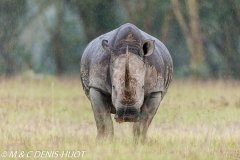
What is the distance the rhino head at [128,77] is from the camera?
7832 millimetres

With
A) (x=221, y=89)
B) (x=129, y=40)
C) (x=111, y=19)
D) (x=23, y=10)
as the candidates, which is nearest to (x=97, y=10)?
(x=111, y=19)

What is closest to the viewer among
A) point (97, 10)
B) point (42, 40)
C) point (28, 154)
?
point (28, 154)

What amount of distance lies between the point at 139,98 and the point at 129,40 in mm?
813

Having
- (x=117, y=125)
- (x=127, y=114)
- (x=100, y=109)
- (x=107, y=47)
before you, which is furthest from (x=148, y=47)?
(x=117, y=125)

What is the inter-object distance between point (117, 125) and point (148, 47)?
305 centimetres

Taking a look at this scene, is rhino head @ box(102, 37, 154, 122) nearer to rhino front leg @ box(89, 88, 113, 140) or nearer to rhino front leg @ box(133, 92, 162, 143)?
rhino front leg @ box(89, 88, 113, 140)

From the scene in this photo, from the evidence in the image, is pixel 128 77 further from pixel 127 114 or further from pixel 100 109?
pixel 100 109

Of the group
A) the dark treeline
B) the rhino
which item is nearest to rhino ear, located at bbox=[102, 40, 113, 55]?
the rhino

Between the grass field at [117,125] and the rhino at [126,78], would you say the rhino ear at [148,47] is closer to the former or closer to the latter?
the rhino at [126,78]

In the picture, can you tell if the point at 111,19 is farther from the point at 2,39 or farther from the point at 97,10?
the point at 2,39

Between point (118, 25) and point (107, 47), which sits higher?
point (118, 25)

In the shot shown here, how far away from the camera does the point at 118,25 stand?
1031 inches

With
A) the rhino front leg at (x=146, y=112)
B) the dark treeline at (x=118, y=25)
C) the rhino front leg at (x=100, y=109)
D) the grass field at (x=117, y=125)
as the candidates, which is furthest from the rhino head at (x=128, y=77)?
the dark treeline at (x=118, y=25)

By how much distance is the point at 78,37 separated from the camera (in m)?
29.9
